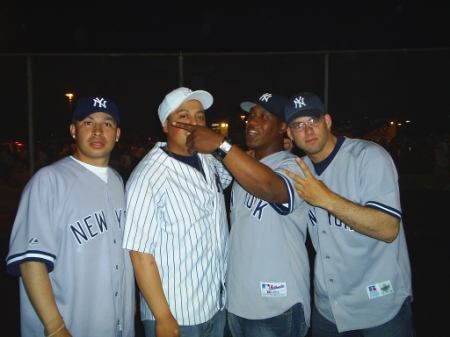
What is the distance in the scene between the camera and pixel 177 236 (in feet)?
7.72

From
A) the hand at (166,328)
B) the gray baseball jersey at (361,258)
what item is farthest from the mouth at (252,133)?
the hand at (166,328)

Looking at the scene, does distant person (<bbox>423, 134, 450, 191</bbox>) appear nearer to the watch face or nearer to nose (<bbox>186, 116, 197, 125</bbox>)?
nose (<bbox>186, 116, 197, 125</bbox>)

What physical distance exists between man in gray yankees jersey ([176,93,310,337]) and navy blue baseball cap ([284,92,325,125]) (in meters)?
0.36

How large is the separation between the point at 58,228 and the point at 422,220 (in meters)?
8.48

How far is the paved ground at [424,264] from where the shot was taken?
416cm

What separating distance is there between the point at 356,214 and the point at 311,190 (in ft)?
1.11

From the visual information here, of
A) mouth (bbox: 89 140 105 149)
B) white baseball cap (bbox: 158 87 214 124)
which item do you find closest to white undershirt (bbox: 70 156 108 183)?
mouth (bbox: 89 140 105 149)

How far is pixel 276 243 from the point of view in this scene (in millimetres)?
2590

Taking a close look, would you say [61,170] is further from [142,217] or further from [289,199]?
[289,199]

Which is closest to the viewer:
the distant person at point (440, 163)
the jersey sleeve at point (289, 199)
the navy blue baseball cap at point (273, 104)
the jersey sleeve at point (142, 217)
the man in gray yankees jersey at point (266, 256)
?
the jersey sleeve at point (142, 217)

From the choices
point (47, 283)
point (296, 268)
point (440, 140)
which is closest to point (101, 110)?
point (47, 283)

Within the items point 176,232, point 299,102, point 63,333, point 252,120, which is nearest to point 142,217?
point 176,232

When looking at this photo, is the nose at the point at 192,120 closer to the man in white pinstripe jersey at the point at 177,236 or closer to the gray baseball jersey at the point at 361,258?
the man in white pinstripe jersey at the point at 177,236

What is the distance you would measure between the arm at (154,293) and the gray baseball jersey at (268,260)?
0.62 m
